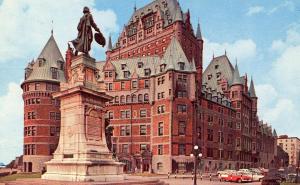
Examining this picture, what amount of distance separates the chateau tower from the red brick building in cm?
20

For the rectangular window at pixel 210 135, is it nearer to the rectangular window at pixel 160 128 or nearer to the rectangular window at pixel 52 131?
the rectangular window at pixel 160 128

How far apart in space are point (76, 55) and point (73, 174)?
26.2 ft

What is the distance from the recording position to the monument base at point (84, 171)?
19.7 metres

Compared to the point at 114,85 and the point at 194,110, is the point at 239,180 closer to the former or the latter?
the point at 194,110

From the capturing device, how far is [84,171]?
64.6 feet

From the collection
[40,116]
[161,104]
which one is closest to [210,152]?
[161,104]

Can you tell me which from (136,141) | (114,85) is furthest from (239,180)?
(114,85)

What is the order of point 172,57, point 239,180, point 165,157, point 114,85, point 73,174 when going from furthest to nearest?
point 114,85
point 172,57
point 165,157
point 239,180
point 73,174

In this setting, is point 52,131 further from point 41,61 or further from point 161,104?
point 161,104

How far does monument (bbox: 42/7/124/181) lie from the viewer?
20.2 m

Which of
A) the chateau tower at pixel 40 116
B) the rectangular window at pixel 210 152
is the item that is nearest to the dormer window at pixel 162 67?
the rectangular window at pixel 210 152

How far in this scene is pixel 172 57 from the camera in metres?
66.9

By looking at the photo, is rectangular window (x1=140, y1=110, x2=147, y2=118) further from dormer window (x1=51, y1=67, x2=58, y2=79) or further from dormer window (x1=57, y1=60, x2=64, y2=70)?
dormer window (x1=57, y1=60, x2=64, y2=70)

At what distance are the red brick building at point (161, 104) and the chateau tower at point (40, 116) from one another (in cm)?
20
